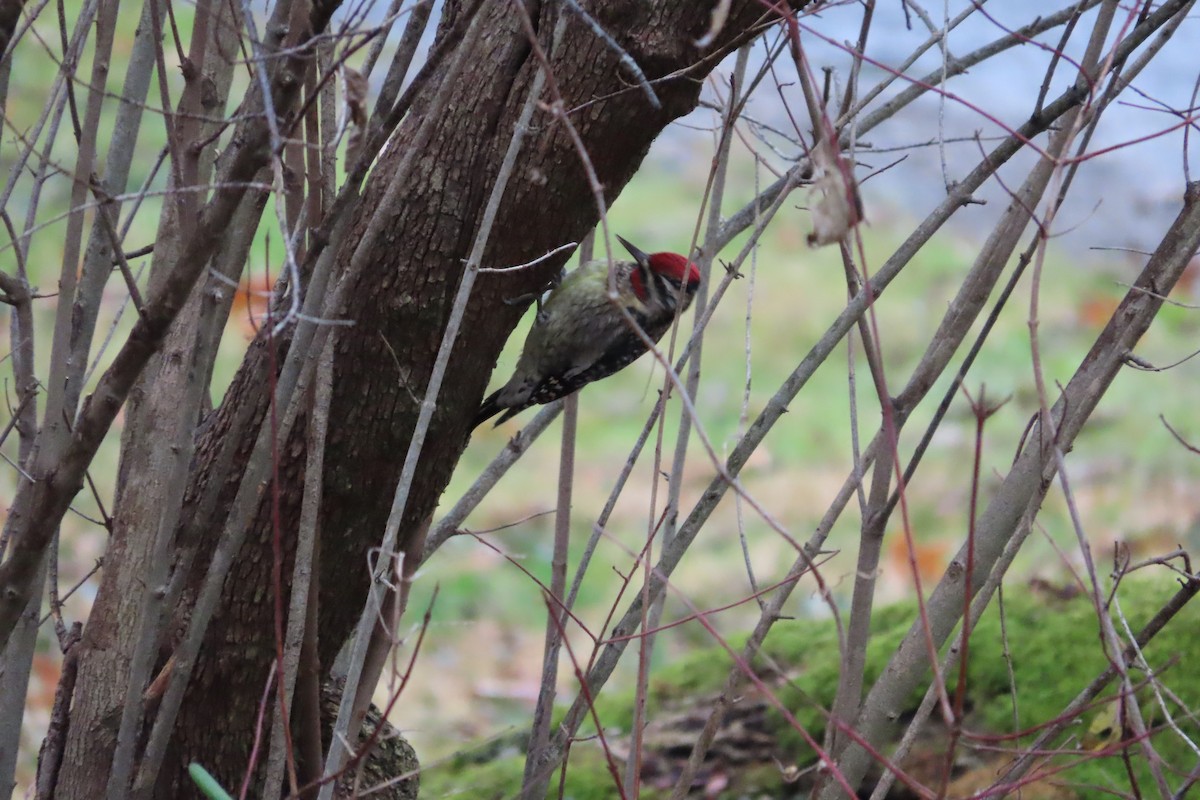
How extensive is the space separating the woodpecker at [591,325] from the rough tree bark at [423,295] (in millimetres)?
1263

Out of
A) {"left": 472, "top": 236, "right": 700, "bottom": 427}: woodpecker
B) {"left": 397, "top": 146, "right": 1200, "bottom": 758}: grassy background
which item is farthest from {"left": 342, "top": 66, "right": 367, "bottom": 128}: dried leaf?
{"left": 397, "top": 146, "right": 1200, "bottom": 758}: grassy background

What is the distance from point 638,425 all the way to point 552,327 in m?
3.78

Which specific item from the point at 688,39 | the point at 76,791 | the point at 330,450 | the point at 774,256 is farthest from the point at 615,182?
the point at 774,256

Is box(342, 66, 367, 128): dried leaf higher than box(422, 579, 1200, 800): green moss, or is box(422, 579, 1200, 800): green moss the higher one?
box(342, 66, 367, 128): dried leaf

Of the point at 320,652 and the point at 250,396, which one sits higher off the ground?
the point at 250,396

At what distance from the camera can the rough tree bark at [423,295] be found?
2.06 metres

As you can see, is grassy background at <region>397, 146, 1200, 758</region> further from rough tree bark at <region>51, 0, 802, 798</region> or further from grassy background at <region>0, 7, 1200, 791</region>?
rough tree bark at <region>51, 0, 802, 798</region>

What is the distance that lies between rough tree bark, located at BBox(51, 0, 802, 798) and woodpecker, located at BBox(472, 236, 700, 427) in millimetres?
1263

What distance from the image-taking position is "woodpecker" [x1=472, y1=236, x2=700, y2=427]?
141 inches

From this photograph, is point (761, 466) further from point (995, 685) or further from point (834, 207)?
point (834, 207)

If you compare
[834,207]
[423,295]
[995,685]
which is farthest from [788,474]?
[834,207]

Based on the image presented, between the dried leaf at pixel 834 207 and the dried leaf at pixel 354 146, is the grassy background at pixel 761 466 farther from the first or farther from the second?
the dried leaf at pixel 834 207

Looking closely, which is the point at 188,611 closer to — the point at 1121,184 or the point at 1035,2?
the point at 1035,2

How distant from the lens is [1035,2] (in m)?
8.29
